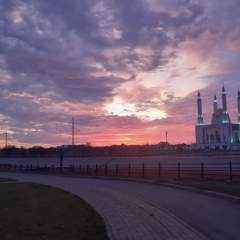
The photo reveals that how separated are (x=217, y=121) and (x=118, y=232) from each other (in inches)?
5222

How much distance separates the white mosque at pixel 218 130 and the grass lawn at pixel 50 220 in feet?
386

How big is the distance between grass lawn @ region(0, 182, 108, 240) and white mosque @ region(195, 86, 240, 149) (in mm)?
117788

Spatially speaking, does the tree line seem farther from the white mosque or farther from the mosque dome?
the mosque dome

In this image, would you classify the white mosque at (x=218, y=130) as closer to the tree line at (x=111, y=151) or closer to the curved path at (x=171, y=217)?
the tree line at (x=111, y=151)

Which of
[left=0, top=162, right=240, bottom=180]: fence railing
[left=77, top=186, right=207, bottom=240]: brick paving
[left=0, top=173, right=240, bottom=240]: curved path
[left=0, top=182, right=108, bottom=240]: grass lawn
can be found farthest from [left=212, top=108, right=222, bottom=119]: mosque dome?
[left=77, top=186, right=207, bottom=240]: brick paving

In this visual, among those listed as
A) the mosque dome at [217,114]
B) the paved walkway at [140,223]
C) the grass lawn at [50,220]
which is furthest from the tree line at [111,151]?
the paved walkway at [140,223]

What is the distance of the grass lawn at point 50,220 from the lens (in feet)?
28.5

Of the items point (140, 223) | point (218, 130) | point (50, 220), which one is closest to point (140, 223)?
point (140, 223)

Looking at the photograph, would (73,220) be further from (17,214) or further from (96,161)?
(96,161)

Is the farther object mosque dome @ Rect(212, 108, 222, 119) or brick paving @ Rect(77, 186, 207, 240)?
mosque dome @ Rect(212, 108, 222, 119)

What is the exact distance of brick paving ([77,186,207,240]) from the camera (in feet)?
26.8

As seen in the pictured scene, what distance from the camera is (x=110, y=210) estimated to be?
475 inches

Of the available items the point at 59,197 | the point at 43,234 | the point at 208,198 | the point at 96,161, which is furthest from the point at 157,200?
the point at 96,161

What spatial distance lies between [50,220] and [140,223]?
2.94m
